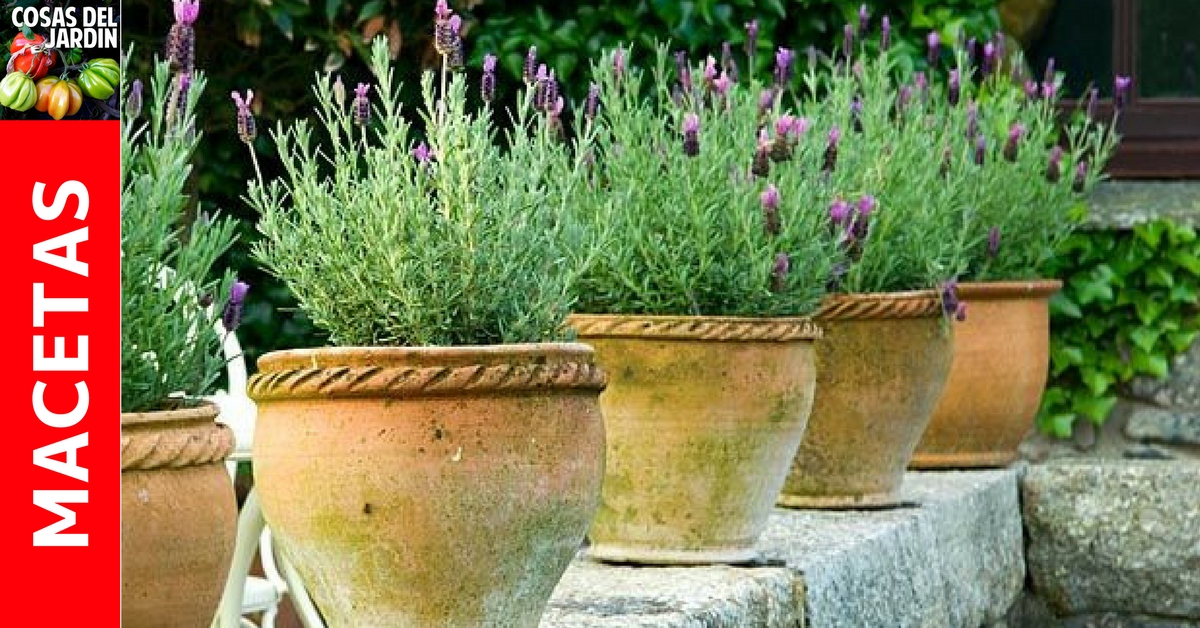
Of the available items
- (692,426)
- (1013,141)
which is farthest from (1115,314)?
(692,426)

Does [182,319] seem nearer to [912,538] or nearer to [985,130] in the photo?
[912,538]

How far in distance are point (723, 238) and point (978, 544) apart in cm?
138

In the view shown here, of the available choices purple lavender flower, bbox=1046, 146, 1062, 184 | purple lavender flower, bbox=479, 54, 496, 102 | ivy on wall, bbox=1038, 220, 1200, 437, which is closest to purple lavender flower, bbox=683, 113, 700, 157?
purple lavender flower, bbox=479, 54, 496, 102

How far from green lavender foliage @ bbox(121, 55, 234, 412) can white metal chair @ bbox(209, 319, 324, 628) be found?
0.61m

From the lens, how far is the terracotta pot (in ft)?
13.3

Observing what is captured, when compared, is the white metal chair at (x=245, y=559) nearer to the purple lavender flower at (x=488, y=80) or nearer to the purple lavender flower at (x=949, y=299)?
the purple lavender flower at (x=488, y=80)

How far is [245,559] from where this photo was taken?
3242 millimetres

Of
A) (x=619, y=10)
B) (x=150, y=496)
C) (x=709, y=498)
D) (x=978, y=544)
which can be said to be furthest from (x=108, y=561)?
(x=619, y=10)

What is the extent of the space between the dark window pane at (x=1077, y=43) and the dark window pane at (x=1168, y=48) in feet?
0.27

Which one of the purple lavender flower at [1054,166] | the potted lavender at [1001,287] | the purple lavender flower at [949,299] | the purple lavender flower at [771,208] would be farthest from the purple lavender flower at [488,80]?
the purple lavender flower at [1054,166]

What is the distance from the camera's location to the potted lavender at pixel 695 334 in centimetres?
329

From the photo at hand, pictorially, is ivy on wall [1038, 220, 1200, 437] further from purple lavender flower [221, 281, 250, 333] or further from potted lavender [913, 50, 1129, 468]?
purple lavender flower [221, 281, 250, 333]

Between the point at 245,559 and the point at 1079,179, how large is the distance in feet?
8.02

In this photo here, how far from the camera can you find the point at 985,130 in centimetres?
494
